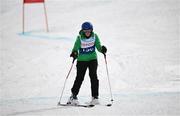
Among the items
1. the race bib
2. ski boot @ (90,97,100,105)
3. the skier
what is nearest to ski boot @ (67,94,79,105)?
the skier

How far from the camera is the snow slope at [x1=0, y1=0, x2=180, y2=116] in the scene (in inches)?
326

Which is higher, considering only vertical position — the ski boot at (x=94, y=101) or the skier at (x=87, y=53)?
the skier at (x=87, y=53)

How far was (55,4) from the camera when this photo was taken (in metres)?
23.9

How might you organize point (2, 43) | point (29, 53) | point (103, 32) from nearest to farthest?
point (29, 53), point (2, 43), point (103, 32)

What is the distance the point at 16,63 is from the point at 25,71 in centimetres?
114

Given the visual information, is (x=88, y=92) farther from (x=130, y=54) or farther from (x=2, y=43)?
(x=2, y=43)

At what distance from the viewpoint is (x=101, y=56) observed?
13703 millimetres

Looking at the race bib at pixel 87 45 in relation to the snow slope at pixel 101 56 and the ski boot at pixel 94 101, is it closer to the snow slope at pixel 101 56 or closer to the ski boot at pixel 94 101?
the ski boot at pixel 94 101

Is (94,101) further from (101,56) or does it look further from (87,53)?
(101,56)

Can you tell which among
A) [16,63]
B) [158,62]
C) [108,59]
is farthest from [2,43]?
[158,62]

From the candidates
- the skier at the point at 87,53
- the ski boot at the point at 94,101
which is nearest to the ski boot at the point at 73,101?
the skier at the point at 87,53

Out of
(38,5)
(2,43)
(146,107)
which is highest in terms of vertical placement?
(38,5)

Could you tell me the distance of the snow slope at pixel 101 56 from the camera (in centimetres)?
829

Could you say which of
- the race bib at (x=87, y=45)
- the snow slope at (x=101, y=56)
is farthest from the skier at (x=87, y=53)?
the snow slope at (x=101, y=56)
